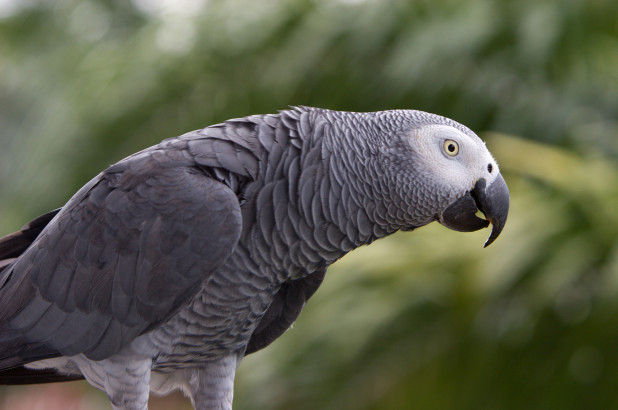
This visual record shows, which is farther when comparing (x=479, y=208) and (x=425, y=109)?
(x=425, y=109)

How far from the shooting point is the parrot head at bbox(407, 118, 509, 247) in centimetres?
120

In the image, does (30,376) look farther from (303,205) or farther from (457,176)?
(457,176)

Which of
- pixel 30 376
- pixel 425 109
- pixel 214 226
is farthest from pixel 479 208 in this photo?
pixel 425 109

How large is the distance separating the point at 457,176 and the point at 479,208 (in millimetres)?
98

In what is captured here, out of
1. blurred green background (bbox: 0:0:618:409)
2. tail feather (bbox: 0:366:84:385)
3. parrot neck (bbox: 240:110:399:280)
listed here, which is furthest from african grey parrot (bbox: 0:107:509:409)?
blurred green background (bbox: 0:0:618:409)

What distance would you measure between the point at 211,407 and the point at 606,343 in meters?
1.05

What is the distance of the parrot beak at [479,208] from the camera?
1250 millimetres

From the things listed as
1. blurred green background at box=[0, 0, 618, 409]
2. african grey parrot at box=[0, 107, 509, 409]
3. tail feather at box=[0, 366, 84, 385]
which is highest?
african grey parrot at box=[0, 107, 509, 409]

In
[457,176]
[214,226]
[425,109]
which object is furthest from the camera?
[425,109]

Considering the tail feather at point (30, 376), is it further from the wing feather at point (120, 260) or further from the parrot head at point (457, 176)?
the parrot head at point (457, 176)

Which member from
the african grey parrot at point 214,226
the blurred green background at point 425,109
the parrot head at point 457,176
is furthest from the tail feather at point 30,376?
the parrot head at point 457,176

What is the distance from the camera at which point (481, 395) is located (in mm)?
1768

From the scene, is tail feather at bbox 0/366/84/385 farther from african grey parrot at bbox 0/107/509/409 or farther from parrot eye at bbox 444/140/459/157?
parrot eye at bbox 444/140/459/157

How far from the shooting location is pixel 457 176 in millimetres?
1224
